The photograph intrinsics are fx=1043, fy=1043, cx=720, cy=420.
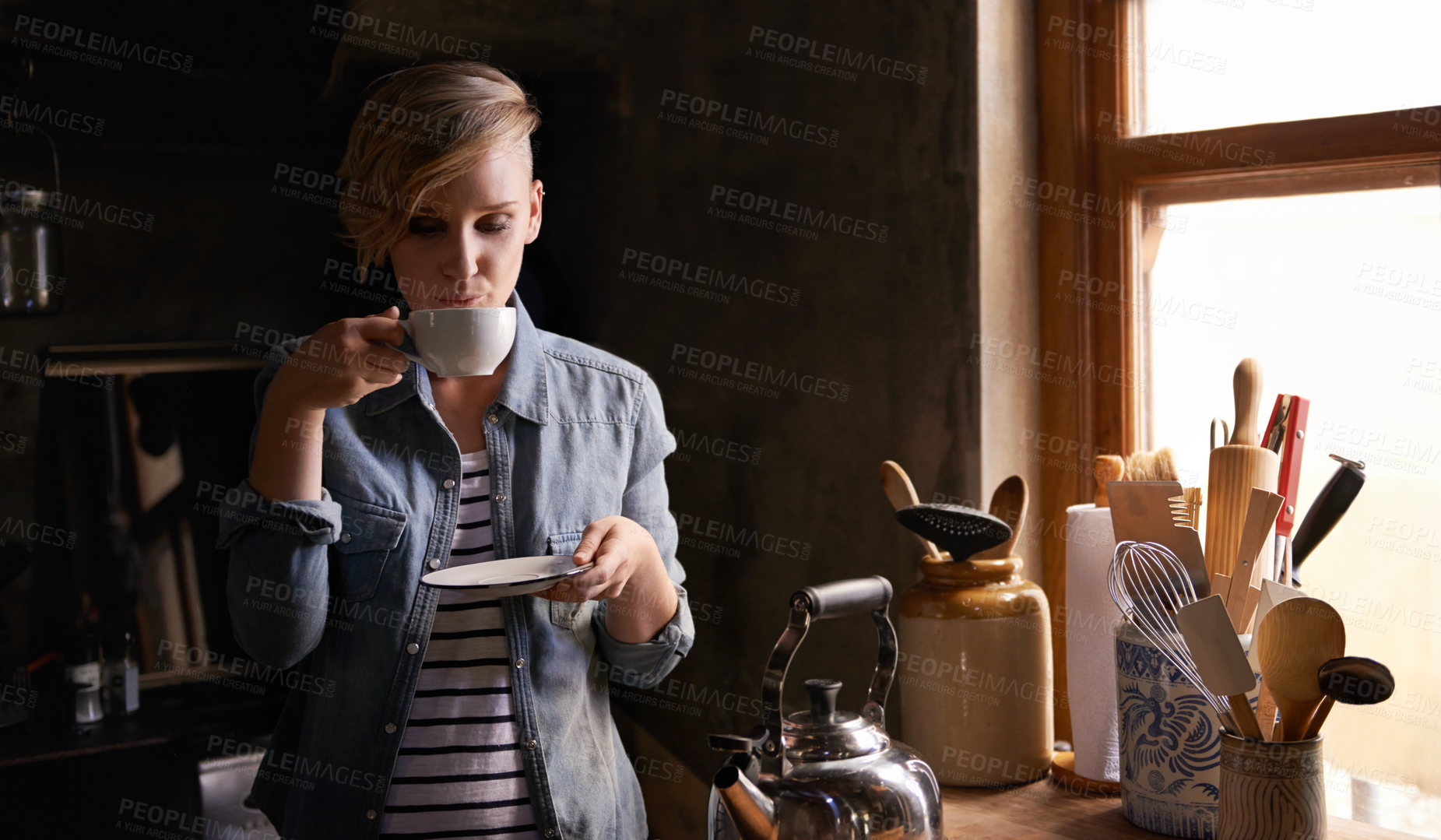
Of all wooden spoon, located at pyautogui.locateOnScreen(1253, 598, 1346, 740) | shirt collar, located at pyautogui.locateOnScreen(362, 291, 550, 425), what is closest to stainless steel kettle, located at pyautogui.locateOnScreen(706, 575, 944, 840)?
wooden spoon, located at pyautogui.locateOnScreen(1253, 598, 1346, 740)

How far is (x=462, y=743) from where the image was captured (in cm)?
114

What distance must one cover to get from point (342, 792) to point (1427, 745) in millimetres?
1259

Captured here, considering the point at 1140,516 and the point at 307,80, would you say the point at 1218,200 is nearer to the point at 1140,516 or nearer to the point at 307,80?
the point at 1140,516

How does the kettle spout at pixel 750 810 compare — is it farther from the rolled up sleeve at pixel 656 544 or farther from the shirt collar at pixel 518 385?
the shirt collar at pixel 518 385

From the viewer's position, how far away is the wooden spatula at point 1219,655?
94cm

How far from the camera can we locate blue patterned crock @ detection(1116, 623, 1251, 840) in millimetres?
1078

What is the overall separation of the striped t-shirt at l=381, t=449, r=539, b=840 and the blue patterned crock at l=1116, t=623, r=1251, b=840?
0.66 metres

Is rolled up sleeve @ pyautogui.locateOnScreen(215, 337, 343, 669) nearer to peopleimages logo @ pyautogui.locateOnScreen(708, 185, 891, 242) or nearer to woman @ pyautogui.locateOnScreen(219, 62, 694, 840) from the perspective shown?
woman @ pyautogui.locateOnScreen(219, 62, 694, 840)

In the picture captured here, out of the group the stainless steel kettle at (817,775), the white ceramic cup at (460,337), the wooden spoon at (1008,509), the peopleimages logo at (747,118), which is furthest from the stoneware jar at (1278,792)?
the peopleimages logo at (747,118)

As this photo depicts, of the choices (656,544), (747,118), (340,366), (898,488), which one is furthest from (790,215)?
(340,366)

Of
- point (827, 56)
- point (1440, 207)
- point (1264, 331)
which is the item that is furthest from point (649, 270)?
point (1440, 207)

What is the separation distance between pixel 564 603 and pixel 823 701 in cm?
35

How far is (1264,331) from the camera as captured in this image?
1.38 metres

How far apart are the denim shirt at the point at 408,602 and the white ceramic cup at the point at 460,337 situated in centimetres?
15
